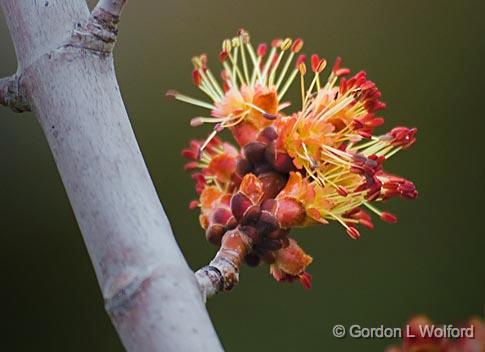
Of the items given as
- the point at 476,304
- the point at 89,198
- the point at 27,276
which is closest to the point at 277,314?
the point at 476,304

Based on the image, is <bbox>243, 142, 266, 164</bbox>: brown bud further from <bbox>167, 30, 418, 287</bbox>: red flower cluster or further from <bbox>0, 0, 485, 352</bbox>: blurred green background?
<bbox>0, 0, 485, 352</bbox>: blurred green background

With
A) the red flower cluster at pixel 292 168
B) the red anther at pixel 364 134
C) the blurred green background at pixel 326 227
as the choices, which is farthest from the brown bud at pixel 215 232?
the blurred green background at pixel 326 227

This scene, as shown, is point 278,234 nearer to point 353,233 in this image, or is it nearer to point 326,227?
point 353,233

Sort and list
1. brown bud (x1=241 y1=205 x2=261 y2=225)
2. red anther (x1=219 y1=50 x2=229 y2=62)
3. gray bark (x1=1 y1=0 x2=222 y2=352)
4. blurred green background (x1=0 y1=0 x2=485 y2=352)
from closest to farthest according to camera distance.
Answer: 1. gray bark (x1=1 y1=0 x2=222 y2=352)
2. brown bud (x1=241 y1=205 x2=261 y2=225)
3. red anther (x1=219 y1=50 x2=229 y2=62)
4. blurred green background (x1=0 y1=0 x2=485 y2=352)

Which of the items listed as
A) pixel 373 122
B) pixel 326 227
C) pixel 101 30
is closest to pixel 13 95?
pixel 101 30

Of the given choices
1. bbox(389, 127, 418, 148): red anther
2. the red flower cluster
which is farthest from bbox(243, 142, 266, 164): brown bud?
bbox(389, 127, 418, 148): red anther

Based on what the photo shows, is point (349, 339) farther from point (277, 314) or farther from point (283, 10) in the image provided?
point (283, 10)

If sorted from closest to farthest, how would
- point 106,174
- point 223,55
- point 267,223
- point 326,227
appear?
point 106,174 → point 267,223 → point 223,55 → point 326,227
